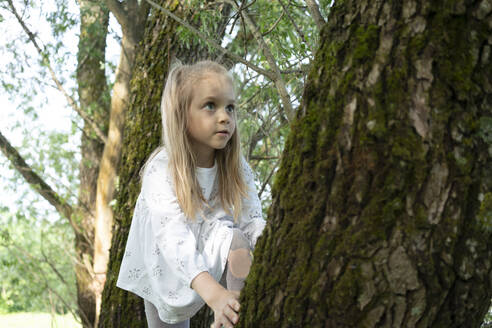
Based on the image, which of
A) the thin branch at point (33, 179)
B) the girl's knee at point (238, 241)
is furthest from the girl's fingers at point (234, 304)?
the thin branch at point (33, 179)

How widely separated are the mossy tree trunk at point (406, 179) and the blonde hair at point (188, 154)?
1.05 metres

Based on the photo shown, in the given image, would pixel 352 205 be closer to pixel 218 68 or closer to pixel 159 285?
pixel 159 285

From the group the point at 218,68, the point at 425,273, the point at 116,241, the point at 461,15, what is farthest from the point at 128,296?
the point at 461,15

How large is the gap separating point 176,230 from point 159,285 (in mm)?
234

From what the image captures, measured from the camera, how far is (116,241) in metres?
3.57

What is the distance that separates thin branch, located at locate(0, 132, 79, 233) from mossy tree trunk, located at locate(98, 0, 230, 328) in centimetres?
287

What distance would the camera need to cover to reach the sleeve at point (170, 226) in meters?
1.96

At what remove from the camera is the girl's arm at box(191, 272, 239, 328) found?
5.32ft

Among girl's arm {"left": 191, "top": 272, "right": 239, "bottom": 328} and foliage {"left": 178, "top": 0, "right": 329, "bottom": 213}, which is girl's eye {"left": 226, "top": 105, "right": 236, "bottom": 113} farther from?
girl's arm {"left": 191, "top": 272, "right": 239, "bottom": 328}

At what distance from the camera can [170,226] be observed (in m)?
2.11

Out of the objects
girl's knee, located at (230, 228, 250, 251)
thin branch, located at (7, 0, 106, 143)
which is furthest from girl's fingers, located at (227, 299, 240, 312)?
thin branch, located at (7, 0, 106, 143)

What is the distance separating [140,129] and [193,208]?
156 cm

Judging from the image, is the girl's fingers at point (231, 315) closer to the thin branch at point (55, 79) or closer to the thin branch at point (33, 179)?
the thin branch at point (55, 79)

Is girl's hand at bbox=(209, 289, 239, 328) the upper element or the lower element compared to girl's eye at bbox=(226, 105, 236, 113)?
lower
